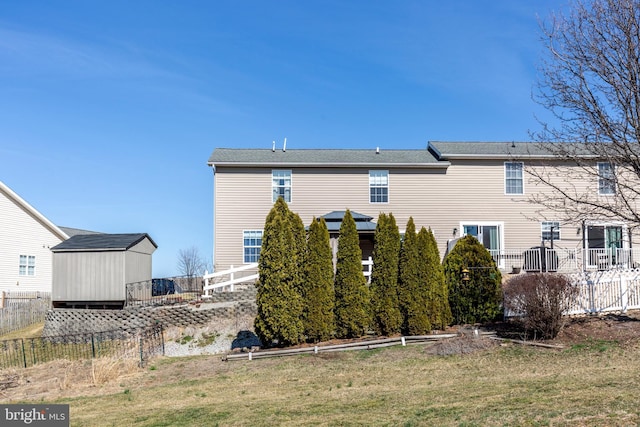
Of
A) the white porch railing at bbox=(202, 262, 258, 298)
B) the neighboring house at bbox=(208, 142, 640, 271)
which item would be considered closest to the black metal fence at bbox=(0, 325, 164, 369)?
the white porch railing at bbox=(202, 262, 258, 298)

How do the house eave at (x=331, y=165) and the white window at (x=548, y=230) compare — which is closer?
the house eave at (x=331, y=165)

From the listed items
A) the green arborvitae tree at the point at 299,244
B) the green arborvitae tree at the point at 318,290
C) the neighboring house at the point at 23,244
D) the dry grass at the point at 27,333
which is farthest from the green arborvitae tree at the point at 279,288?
the neighboring house at the point at 23,244

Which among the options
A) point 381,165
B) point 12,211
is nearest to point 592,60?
point 381,165

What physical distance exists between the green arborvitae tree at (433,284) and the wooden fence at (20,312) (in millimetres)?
18508

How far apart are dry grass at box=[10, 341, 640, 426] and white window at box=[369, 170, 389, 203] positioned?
13105 mm

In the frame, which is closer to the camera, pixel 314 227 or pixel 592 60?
pixel 592 60

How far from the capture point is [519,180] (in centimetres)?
2750

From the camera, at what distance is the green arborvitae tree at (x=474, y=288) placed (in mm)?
16859

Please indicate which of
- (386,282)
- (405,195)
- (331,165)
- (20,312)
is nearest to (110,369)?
(386,282)

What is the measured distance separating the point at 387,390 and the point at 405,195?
17046mm

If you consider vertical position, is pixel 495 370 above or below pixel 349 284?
below

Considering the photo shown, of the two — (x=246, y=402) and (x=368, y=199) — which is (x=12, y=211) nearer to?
(x=368, y=199)

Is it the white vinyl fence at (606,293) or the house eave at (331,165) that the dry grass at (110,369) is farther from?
the house eave at (331,165)

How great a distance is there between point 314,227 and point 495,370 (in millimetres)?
6299
